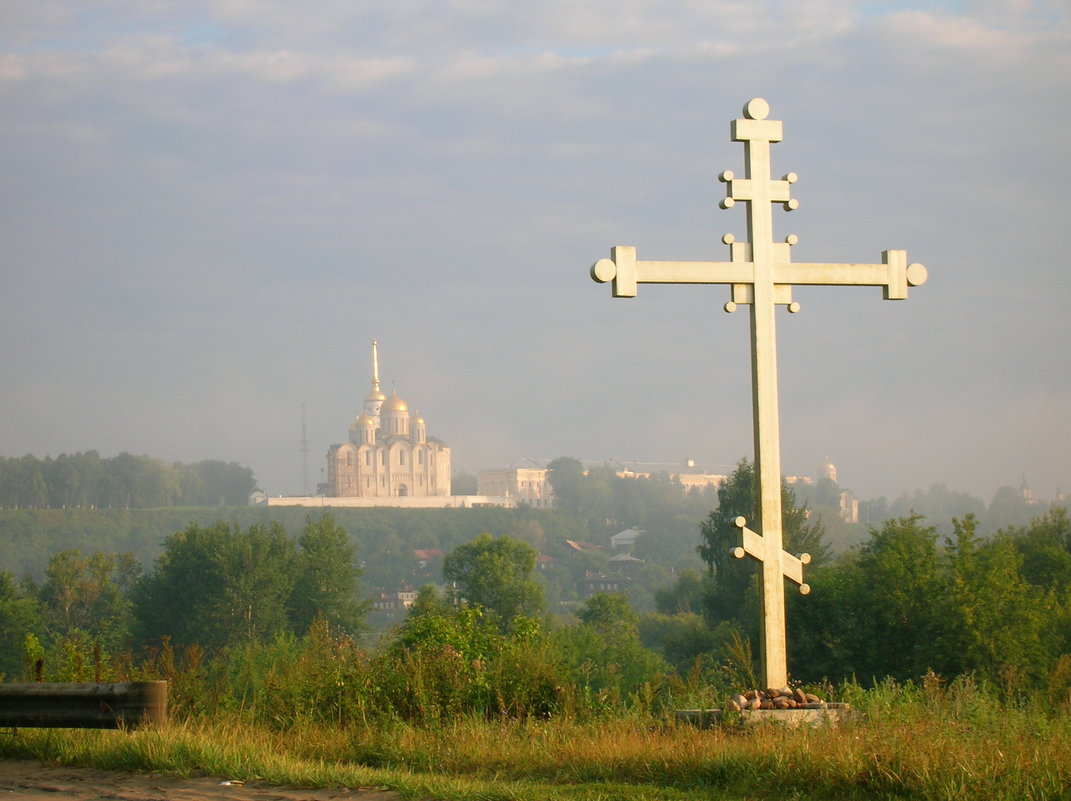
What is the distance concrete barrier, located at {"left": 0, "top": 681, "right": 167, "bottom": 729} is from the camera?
8.23 m

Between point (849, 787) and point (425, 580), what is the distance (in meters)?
143

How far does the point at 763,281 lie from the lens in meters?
9.13

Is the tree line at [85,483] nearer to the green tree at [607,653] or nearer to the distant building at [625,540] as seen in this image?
the distant building at [625,540]

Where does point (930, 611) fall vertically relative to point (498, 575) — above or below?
above

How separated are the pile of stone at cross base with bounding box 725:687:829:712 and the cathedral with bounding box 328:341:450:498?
18098 centimetres

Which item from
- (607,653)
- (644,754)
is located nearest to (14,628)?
(607,653)

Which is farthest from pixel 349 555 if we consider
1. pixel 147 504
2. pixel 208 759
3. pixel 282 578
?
pixel 147 504

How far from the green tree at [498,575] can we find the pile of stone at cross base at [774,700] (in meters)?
61.0

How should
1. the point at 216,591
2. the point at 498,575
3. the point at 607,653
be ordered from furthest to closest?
the point at 216,591 → the point at 498,575 → the point at 607,653

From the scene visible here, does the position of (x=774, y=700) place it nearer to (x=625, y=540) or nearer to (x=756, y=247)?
(x=756, y=247)

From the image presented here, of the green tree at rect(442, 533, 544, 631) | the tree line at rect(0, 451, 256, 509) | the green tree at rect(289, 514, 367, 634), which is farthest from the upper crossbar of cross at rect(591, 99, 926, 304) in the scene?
the tree line at rect(0, 451, 256, 509)

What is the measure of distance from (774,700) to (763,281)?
9.25 feet

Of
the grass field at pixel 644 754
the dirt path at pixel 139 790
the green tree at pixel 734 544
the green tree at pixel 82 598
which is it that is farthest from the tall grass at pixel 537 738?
the green tree at pixel 82 598

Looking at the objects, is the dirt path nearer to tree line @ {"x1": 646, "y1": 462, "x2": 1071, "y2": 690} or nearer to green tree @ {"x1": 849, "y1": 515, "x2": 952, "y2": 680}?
tree line @ {"x1": 646, "y1": 462, "x2": 1071, "y2": 690}
